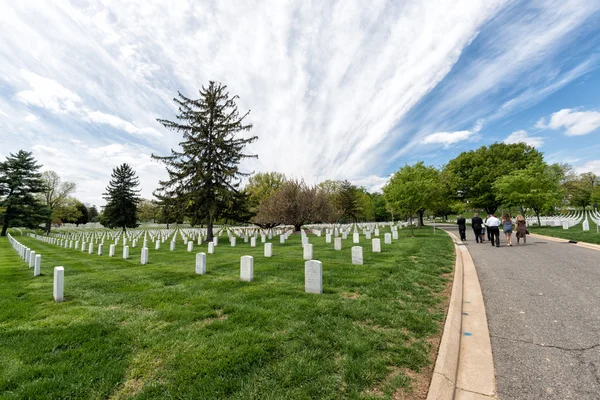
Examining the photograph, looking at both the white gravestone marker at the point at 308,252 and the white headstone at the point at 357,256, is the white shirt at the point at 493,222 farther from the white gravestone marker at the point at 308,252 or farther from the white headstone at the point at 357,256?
the white gravestone marker at the point at 308,252

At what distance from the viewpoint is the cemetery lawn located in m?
2.57

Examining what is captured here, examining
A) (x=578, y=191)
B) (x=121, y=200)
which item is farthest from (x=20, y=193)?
(x=578, y=191)

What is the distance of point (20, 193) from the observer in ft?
128

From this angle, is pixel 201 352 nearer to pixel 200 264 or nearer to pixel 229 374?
pixel 229 374

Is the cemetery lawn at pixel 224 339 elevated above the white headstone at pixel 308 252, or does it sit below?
below

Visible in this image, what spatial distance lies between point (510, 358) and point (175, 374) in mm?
3833

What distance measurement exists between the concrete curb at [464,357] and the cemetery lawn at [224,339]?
0.48ft

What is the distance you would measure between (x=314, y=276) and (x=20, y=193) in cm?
5395

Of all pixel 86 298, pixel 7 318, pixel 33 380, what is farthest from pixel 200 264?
pixel 33 380

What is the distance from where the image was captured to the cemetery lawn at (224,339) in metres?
2.57

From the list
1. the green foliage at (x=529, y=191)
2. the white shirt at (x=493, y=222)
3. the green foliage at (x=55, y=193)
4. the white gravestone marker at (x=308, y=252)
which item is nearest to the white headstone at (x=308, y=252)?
the white gravestone marker at (x=308, y=252)

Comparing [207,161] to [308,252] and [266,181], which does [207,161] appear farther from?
[266,181]

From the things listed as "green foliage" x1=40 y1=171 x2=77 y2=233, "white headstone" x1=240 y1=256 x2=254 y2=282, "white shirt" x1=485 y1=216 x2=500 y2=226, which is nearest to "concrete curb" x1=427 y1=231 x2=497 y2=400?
"white headstone" x1=240 y1=256 x2=254 y2=282

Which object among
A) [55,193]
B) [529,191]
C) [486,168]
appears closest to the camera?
[529,191]
